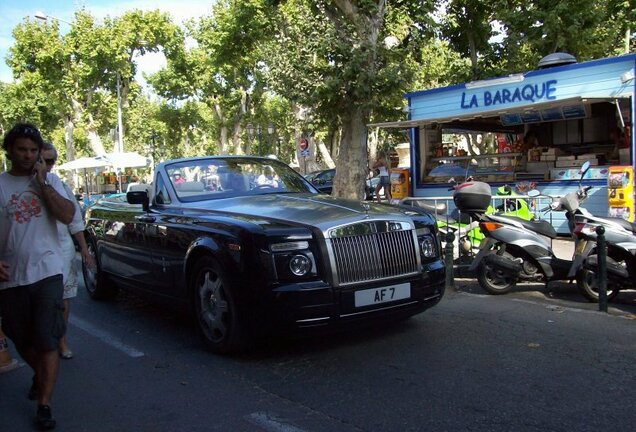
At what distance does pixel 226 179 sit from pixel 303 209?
1.31 m

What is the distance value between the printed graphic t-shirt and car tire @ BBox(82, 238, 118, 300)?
367cm

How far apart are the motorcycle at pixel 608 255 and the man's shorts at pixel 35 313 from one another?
208 inches

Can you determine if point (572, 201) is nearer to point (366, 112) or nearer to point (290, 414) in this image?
point (290, 414)

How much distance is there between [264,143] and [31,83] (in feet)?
85.7

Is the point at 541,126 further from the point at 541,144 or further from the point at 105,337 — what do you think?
the point at 105,337

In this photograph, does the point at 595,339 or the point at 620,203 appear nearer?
the point at 595,339

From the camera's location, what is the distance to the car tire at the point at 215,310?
4.62 meters

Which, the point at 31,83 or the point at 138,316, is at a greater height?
the point at 31,83

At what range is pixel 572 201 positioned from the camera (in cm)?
664

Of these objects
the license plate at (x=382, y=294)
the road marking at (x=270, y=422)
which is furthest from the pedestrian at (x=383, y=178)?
the road marking at (x=270, y=422)

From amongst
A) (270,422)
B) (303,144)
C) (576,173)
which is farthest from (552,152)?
(303,144)

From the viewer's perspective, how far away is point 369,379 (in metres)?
4.21

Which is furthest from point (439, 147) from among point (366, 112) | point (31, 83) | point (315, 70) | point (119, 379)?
point (31, 83)

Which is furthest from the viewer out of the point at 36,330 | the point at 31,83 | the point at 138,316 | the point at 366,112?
the point at 31,83
